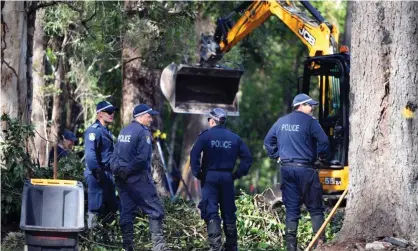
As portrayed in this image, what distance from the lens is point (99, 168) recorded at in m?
14.2

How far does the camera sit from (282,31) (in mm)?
32969

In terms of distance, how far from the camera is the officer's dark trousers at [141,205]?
43.0 ft

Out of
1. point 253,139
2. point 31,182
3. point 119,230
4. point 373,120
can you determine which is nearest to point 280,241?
point 119,230

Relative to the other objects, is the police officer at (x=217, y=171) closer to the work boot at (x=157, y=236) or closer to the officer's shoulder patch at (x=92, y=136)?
the work boot at (x=157, y=236)

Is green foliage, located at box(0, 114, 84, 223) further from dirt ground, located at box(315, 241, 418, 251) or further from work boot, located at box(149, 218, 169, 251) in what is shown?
dirt ground, located at box(315, 241, 418, 251)

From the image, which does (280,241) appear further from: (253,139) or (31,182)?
(253,139)

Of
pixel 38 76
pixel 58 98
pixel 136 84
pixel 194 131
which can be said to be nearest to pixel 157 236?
pixel 136 84

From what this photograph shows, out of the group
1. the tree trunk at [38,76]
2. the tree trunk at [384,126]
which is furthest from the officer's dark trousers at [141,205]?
the tree trunk at [38,76]

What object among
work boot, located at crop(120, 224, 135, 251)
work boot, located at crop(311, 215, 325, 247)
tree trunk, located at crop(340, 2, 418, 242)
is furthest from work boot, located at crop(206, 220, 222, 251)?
tree trunk, located at crop(340, 2, 418, 242)

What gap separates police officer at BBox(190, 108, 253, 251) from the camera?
43.9 ft

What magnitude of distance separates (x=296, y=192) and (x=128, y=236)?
2298 millimetres

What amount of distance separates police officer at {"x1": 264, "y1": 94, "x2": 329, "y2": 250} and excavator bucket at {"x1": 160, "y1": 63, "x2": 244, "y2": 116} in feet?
19.7

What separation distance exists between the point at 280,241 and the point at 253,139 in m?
28.6

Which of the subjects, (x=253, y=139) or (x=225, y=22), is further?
(x=253, y=139)
